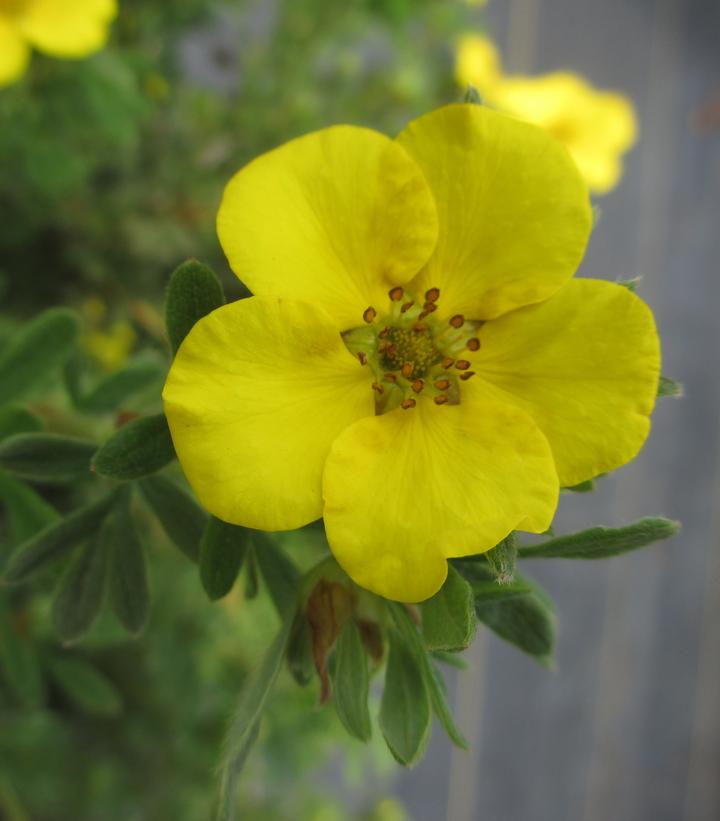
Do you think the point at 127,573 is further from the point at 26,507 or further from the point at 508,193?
the point at 508,193

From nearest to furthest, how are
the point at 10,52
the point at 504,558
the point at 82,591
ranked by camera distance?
1. the point at 504,558
2. the point at 82,591
3. the point at 10,52

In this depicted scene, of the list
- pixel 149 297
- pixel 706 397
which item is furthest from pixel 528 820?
pixel 149 297

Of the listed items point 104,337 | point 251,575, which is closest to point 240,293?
point 104,337

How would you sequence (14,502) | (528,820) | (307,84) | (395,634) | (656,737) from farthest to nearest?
(656,737) → (528,820) → (307,84) → (14,502) → (395,634)

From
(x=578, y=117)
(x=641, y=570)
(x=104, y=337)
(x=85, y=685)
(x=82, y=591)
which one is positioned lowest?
(x=85, y=685)

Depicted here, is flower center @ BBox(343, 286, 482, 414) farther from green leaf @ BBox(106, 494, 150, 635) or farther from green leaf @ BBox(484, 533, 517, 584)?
green leaf @ BBox(106, 494, 150, 635)

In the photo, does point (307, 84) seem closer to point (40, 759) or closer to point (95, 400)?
point (95, 400)

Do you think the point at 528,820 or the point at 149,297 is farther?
the point at 528,820
